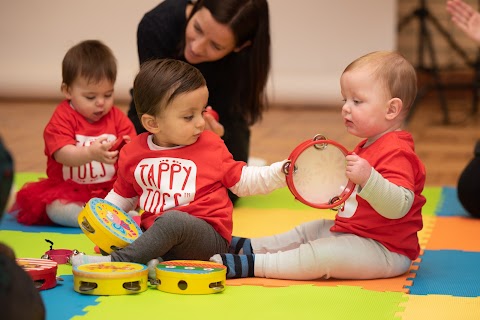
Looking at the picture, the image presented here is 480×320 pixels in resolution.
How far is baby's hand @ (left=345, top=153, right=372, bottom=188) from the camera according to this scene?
1947 millimetres

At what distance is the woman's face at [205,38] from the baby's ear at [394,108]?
776 millimetres

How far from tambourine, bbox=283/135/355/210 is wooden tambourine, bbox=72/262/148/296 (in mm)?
419

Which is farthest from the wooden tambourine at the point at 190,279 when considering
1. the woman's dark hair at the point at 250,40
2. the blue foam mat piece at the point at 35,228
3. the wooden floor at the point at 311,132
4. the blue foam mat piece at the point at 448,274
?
the wooden floor at the point at 311,132

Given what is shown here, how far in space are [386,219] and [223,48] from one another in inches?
37.4

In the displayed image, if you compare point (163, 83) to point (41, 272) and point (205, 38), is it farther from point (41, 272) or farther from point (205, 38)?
point (205, 38)

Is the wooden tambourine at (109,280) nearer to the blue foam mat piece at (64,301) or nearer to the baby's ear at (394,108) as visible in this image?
the blue foam mat piece at (64,301)

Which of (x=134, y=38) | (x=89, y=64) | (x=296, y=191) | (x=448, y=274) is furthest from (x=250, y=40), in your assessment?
(x=134, y=38)

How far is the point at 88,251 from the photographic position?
7.67ft

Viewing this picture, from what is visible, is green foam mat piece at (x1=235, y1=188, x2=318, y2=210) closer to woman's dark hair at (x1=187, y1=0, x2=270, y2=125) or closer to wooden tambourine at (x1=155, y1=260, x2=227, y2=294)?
woman's dark hair at (x1=187, y1=0, x2=270, y2=125)

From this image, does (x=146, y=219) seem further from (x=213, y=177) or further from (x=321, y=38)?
(x=321, y=38)

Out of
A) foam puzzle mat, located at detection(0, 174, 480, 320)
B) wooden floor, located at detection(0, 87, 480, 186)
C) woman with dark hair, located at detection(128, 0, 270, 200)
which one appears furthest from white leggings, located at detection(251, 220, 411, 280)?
wooden floor, located at detection(0, 87, 480, 186)

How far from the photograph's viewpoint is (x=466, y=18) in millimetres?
2695

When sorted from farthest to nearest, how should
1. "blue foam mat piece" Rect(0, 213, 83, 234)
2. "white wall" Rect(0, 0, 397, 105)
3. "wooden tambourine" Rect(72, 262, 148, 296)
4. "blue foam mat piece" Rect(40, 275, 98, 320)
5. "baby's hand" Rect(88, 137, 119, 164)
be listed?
"white wall" Rect(0, 0, 397, 105) < "blue foam mat piece" Rect(0, 213, 83, 234) < "baby's hand" Rect(88, 137, 119, 164) < "wooden tambourine" Rect(72, 262, 148, 296) < "blue foam mat piece" Rect(40, 275, 98, 320)

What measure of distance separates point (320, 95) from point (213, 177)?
361 cm
